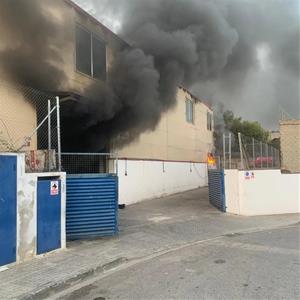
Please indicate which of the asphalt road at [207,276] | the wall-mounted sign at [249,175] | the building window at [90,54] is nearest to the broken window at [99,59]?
the building window at [90,54]

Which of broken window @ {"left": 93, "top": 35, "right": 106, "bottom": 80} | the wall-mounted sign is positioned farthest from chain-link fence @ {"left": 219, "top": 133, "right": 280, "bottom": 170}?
broken window @ {"left": 93, "top": 35, "right": 106, "bottom": 80}

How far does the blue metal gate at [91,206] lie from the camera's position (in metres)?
9.27

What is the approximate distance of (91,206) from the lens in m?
9.46

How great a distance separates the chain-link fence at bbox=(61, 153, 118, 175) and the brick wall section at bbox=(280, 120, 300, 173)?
24.6 feet

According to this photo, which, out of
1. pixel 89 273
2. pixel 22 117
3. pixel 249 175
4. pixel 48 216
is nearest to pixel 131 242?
pixel 48 216

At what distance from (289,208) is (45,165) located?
922 centimetres

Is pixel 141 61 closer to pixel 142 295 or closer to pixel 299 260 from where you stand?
pixel 299 260

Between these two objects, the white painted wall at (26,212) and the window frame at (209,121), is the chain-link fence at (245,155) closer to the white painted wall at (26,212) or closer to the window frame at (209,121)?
the white painted wall at (26,212)

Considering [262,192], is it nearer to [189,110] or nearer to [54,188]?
[54,188]

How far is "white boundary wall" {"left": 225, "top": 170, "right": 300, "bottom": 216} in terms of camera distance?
48.0 ft

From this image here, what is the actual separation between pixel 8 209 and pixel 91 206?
247 cm

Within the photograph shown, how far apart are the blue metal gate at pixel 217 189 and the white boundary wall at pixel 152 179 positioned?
2721 mm

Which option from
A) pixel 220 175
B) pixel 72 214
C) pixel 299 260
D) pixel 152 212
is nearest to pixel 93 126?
pixel 152 212

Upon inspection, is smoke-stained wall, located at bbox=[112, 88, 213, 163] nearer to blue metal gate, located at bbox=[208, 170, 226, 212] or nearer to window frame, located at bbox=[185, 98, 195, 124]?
window frame, located at bbox=[185, 98, 195, 124]
